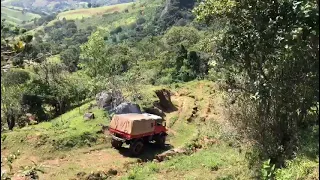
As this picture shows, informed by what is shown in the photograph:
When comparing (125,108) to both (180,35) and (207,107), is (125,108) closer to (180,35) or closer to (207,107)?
(207,107)

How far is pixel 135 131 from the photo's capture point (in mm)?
20844

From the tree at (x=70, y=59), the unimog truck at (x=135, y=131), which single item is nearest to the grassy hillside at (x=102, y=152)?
the unimog truck at (x=135, y=131)

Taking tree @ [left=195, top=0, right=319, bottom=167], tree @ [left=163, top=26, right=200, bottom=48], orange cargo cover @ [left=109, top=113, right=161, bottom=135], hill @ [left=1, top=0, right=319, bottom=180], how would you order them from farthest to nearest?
tree @ [left=163, top=26, right=200, bottom=48] → orange cargo cover @ [left=109, top=113, right=161, bottom=135] → tree @ [left=195, top=0, right=319, bottom=167] → hill @ [left=1, top=0, right=319, bottom=180]

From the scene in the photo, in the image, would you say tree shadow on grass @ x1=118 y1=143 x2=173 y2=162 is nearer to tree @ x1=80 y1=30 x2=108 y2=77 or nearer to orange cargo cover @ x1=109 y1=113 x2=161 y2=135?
orange cargo cover @ x1=109 y1=113 x2=161 y2=135

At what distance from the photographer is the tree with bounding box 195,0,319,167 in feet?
35.1

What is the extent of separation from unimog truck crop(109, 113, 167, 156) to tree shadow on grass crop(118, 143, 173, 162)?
30 cm

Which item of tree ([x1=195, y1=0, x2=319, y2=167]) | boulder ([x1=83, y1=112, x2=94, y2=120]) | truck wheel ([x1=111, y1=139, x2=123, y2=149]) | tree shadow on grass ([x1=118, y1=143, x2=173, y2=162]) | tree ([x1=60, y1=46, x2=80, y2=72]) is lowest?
tree ([x1=60, y1=46, x2=80, y2=72])

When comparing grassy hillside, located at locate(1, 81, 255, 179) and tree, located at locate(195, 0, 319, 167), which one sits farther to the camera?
grassy hillside, located at locate(1, 81, 255, 179)

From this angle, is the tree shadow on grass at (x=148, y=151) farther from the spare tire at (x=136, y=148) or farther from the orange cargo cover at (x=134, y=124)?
the orange cargo cover at (x=134, y=124)

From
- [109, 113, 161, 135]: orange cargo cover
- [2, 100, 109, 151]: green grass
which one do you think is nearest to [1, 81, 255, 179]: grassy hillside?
[2, 100, 109, 151]: green grass

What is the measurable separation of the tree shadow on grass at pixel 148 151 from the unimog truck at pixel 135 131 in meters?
0.30

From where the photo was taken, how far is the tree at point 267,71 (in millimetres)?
10711

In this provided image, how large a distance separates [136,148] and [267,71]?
10.6 meters

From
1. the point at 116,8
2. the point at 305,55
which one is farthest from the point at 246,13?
the point at 116,8
